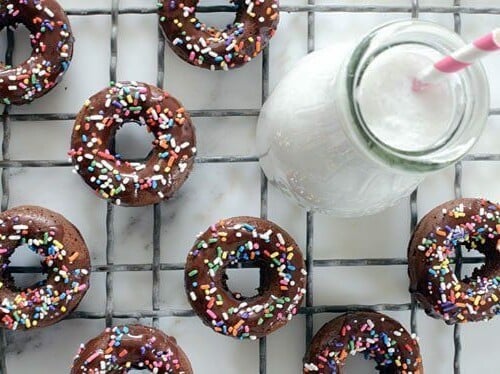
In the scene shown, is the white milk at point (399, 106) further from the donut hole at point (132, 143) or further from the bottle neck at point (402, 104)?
the donut hole at point (132, 143)

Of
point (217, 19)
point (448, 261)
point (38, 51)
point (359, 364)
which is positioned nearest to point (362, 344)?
point (359, 364)

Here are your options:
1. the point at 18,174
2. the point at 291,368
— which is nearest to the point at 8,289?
the point at 18,174

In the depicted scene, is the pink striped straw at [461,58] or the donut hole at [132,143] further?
the donut hole at [132,143]

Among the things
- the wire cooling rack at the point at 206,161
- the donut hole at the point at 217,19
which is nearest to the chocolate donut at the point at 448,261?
the wire cooling rack at the point at 206,161

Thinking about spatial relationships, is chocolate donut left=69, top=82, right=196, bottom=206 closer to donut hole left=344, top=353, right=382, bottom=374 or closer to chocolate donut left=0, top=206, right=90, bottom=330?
chocolate donut left=0, top=206, right=90, bottom=330

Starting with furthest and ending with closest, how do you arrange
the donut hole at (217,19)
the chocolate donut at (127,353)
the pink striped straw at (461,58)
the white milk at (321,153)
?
the donut hole at (217,19)
the chocolate donut at (127,353)
the white milk at (321,153)
the pink striped straw at (461,58)

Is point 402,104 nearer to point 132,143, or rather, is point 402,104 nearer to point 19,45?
point 132,143
